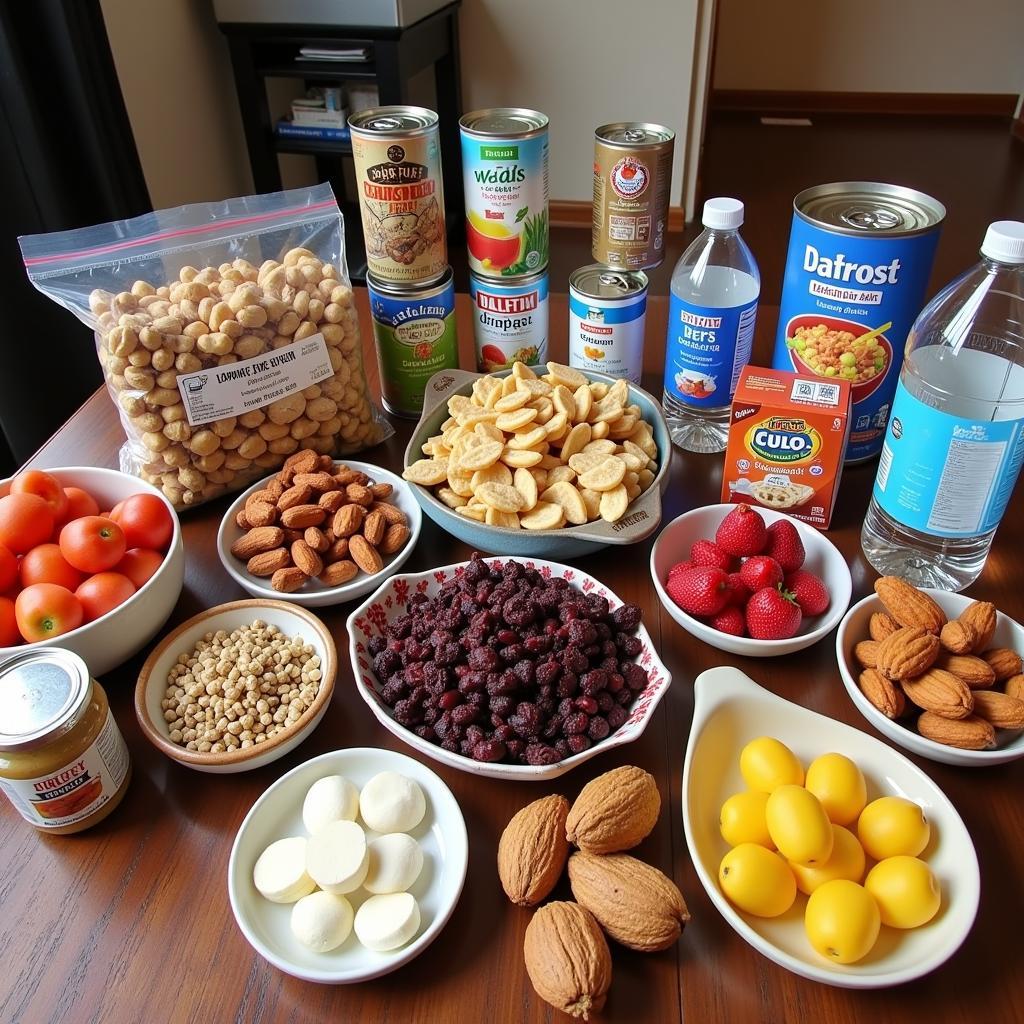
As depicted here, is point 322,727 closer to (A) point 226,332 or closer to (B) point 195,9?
(A) point 226,332

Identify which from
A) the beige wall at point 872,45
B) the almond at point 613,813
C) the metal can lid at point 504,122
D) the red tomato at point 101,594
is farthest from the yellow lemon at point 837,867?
the beige wall at point 872,45

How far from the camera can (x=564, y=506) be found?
0.96 metres

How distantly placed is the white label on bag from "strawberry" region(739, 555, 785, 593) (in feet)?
1.91

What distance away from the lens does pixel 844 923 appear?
0.60 meters

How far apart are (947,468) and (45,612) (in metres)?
0.89

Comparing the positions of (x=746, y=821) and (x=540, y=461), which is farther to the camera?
(x=540, y=461)

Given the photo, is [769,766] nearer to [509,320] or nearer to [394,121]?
[509,320]

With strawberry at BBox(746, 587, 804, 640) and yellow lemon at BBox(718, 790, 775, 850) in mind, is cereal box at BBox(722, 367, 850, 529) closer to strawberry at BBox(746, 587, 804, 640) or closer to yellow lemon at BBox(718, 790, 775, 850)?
strawberry at BBox(746, 587, 804, 640)

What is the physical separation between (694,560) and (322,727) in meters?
0.43

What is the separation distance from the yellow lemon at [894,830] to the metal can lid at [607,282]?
27.1 inches

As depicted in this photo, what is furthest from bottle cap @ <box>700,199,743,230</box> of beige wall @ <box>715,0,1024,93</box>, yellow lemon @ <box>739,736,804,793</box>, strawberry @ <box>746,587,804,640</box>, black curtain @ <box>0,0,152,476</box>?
beige wall @ <box>715,0,1024,93</box>

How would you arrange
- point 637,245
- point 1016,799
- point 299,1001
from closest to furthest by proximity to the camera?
point 299,1001 < point 1016,799 < point 637,245

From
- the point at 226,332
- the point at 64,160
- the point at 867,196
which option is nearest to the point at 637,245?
the point at 867,196

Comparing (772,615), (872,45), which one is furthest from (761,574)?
(872,45)
